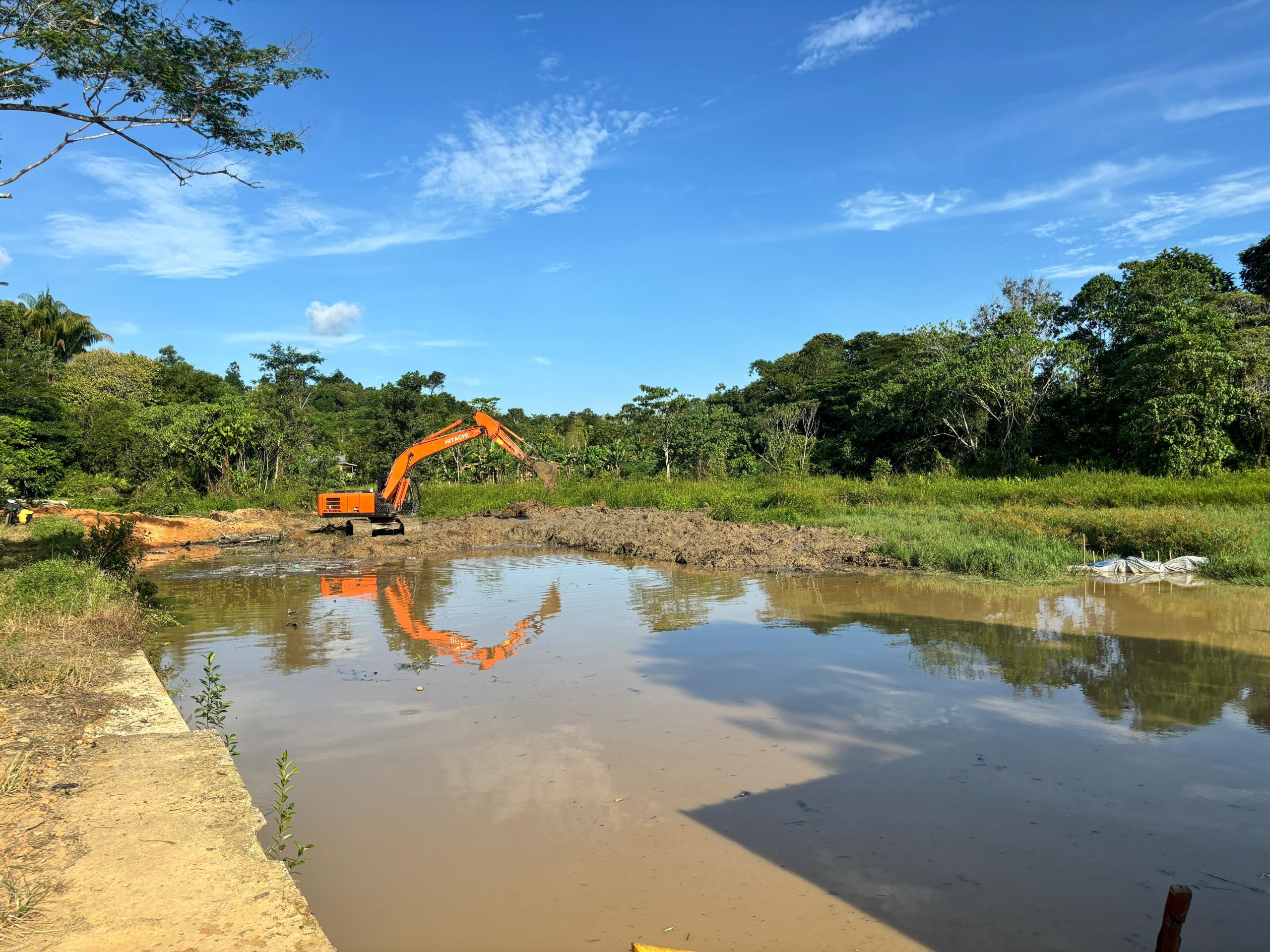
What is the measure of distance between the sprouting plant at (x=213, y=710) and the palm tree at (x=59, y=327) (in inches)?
1445

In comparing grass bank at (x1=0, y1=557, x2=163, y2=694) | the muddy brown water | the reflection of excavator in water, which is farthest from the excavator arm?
grass bank at (x1=0, y1=557, x2=163, y2=694)

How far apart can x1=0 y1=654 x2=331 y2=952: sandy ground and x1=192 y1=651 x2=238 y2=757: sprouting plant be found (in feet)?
1.28

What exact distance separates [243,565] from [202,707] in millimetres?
9065

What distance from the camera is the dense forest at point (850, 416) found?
61.3 feet

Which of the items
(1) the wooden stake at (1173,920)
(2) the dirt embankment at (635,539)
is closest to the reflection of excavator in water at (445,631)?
(2) the dirt embankment at (635,539)

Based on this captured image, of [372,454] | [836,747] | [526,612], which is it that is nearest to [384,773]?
[836,747]

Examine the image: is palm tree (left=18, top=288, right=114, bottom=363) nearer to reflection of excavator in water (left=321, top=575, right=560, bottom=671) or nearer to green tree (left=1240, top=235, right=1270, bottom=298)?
reflection of excavator in water (left=321, top=575, right=560, bottom=671)

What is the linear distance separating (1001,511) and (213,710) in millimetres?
13413

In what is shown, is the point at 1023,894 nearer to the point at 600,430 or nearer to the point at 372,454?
the point at 372,454

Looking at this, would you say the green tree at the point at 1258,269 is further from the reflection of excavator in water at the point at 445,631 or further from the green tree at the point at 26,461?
the green tree at the point at 26,461

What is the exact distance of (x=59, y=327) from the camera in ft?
115

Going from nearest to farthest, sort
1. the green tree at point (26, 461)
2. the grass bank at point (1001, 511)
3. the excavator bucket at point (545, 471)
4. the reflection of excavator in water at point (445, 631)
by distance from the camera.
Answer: the reflection of excavator in water at point (445, 631) → the grass bank at point (1001, 511) → the excavator bucket at point (545, 471) → the green tree at point (26, 461)

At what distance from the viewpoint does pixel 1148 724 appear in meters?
4.95

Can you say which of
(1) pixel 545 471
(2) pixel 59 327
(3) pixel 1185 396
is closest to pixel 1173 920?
(1) pixel 545 471
